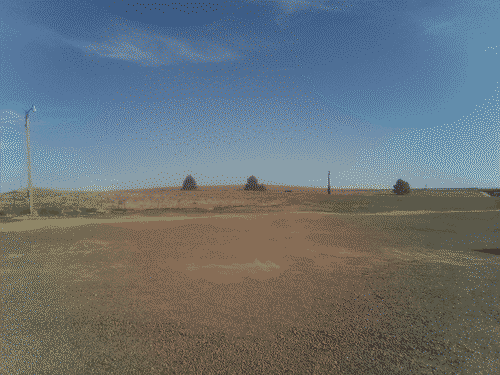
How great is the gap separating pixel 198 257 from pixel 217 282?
8.92 ft

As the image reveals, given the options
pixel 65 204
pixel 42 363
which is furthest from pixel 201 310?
pixel 65 204

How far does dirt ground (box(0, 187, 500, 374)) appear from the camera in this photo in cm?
327

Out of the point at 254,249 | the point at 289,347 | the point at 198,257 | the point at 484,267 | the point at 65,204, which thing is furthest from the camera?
the point at 65,204

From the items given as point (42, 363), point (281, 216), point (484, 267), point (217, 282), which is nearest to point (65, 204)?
point (281, 216)

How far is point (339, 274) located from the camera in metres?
6.89

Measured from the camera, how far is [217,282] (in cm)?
629

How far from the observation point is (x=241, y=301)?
200 inches

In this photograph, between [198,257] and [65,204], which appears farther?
[65,204]

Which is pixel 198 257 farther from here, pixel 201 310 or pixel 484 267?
pixel 484 267

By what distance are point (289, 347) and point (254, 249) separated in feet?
21.3

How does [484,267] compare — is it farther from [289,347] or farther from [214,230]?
[214,230]

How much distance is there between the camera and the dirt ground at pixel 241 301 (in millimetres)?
3268

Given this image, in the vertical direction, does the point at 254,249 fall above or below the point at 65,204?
below

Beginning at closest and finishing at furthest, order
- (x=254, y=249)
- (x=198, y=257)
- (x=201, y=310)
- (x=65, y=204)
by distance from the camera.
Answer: (x=201, y=310)
(x=198, y=257)
(x=254, y=249)
(x=65, y=204)
